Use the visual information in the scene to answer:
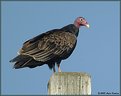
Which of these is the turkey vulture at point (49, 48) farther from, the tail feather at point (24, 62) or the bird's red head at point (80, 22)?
the bird's red head at point (80, 22)

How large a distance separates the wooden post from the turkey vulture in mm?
2679

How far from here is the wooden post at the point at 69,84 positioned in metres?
3.37

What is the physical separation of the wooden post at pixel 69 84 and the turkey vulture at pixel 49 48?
268 centimetres

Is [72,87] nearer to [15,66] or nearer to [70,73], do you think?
[70,73]

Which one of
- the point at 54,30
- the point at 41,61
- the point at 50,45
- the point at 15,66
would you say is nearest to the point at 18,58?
the point at 15,66

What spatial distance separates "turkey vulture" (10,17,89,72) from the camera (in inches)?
258

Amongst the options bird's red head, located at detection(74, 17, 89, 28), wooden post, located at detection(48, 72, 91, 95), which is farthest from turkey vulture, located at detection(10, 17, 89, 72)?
wooden post, located at detection(48, 72, 91, 95)

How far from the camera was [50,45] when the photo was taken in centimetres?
730

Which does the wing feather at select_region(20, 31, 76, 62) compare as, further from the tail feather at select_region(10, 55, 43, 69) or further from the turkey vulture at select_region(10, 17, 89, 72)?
the tail feather at select_region(10, 55, 43, 69)

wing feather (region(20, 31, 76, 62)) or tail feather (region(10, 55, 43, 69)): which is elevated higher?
wing feather (region(20, 31, 76, 62))

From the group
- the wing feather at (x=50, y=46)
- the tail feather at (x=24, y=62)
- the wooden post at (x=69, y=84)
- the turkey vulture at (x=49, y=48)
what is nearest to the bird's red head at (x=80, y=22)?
the turkey vulture at (x=49, y=48)

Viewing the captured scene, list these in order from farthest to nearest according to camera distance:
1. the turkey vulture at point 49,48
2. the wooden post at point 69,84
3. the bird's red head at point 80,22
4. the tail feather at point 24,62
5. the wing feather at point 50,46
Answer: the bird's red head at point 80,22
the wing feather at point 50,46
the turkey vulture at point 49,48
the tail feather at point 24,62
the wooden post at point 69,84

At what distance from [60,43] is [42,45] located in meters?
0.66

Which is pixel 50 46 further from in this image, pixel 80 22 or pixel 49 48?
pixel 80 22
